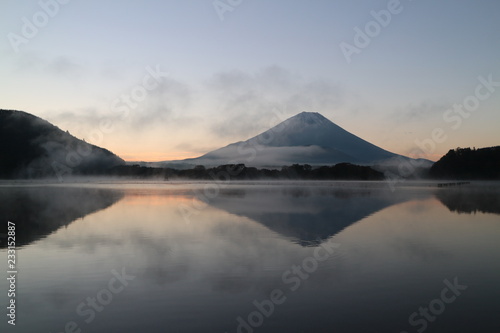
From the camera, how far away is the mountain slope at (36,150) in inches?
3821

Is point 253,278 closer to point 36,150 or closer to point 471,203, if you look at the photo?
point 471,203

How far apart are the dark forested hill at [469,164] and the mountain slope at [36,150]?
351 ft

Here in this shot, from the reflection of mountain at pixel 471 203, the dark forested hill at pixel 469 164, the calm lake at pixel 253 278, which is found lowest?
the calm lake at pixel 253 278

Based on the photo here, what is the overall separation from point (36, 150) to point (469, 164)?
374 feet

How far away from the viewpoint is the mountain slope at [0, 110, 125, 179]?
3821 inches

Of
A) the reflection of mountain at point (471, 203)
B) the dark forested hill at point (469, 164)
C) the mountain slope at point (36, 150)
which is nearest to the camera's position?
Answer: the reflection of mountain at point (471, 203)

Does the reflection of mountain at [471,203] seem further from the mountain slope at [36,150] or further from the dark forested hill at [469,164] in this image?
the mountain slope at [36,150]

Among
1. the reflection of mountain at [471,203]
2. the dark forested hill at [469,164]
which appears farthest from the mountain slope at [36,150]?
the dark forested hill at [469,164]

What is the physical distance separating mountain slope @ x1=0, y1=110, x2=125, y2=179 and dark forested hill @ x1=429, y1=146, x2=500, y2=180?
107 m

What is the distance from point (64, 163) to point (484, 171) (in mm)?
113388

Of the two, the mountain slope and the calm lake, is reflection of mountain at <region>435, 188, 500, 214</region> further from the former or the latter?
the mountain slope

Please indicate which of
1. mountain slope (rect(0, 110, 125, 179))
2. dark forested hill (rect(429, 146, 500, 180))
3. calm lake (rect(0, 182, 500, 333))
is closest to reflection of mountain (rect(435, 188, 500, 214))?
calm lake (rect(0, 182, 500, 333))

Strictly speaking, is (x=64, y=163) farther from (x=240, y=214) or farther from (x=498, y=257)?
(x=498, y=257)

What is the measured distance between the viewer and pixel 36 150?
10256 cm
